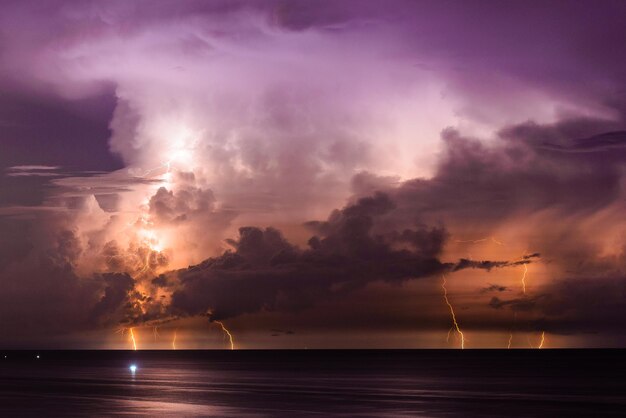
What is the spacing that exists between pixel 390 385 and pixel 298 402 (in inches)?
931

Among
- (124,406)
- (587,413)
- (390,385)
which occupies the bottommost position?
(587,413)

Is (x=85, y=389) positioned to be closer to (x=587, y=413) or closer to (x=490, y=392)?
(x=490, y=392)

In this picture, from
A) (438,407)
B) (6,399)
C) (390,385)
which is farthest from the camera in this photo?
(390,385)

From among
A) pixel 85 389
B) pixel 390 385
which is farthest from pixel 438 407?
pixel 85 389

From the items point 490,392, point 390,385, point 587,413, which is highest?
point 390,385


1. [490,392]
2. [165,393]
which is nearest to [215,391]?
[165,393]

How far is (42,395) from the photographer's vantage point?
6231cm

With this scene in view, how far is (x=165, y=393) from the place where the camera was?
208 feet

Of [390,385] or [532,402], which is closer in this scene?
[532,402]

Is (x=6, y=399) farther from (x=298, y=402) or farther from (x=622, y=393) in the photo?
(x=622, y=393)

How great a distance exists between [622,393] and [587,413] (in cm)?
1970

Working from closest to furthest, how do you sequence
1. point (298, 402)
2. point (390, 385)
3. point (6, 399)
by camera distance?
point (298, 402), point (6, 399), point (390, 385)

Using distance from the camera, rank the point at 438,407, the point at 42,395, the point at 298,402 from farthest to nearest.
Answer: the point at 42,395 < the point at 298,402 < the point at 438,407

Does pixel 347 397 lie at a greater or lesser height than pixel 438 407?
greater
